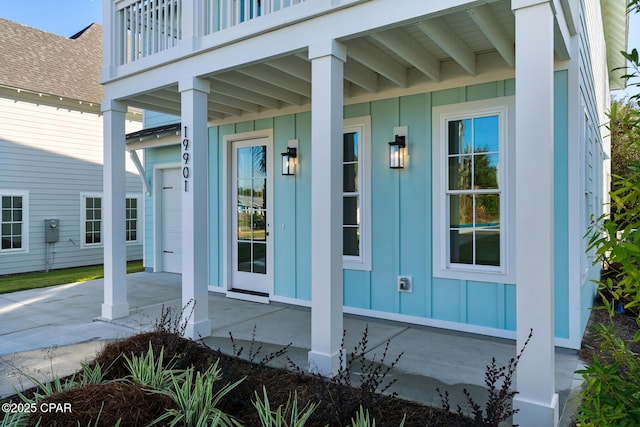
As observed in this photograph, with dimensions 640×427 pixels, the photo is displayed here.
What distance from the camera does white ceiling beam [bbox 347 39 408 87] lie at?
12.7ft

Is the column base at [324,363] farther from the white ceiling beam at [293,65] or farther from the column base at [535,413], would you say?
the white ceiling beam at [293,65]

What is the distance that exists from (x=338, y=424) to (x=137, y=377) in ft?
4.40

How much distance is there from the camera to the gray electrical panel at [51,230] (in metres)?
10.1

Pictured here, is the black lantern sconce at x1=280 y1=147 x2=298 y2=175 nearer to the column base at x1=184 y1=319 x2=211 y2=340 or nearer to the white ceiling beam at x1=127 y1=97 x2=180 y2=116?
the white ceiling beam at x1=127 y1=97 x2=180 y2=116

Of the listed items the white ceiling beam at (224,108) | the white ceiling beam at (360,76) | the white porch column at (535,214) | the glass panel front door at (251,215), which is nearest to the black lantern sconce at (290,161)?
the glass panel front door at (251,215)

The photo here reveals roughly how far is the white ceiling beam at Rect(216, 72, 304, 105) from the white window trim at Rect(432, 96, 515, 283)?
6.12 ft

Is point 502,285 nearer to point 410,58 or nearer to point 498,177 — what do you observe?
point 498,177

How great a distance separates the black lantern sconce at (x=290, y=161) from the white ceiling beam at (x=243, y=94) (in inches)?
26.6

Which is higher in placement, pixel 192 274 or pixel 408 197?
pixel 408 197

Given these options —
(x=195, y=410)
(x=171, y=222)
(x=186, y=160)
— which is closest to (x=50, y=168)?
(x=171, y=222)

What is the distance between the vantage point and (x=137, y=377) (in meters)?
2.76

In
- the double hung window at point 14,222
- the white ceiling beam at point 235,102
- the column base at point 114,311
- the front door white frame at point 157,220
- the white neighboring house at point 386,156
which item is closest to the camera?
the white neighboring house at point 386,156

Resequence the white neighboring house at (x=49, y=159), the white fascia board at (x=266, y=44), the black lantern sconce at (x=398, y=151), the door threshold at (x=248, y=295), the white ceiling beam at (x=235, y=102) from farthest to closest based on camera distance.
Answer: the white neighboring house at (x=49, y=159)
the door threshold at (x=248, y=295)
the white ceiling beam at (x=235, y=102)
the black lantern sconce at (x=398, y=151)
the white fascia board at (x=266, y=44)

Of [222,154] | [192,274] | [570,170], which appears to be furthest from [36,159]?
[570,170]
